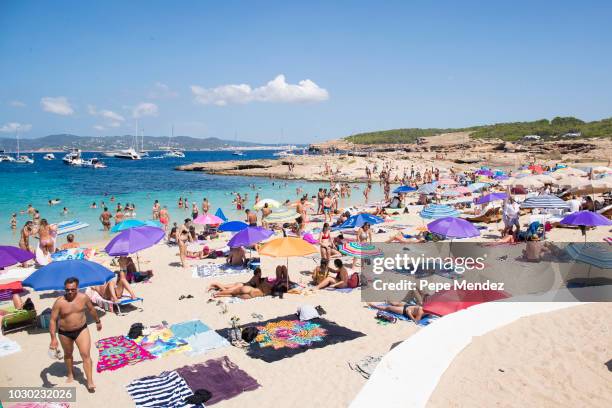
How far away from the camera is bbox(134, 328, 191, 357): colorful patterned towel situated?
21.0 feet

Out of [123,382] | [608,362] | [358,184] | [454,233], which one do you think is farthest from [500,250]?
[358,184]

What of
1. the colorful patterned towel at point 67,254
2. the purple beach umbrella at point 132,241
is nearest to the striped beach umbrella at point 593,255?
the purple beach umbrella at point 132,241

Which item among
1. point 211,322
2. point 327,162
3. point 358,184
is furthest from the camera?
point 327,162

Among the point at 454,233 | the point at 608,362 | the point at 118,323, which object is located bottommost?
the point at 118,323

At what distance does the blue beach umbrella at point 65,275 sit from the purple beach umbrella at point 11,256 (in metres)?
1.81

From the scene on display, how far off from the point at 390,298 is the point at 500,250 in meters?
4.81

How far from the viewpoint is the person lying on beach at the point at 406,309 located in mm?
7375

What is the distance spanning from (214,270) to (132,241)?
2482mm

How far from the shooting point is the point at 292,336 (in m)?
6.84

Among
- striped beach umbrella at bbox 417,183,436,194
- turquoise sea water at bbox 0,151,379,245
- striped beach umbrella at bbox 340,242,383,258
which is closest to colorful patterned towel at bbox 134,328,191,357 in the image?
striped beach umbrella at bbox 340,242,383,258

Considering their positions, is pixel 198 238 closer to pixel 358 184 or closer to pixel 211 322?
pixel 211 322

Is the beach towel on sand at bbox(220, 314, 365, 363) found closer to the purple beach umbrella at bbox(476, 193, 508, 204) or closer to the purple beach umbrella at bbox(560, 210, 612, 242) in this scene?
the purple beach umbrella at bbox(560, 210, 612, 242)

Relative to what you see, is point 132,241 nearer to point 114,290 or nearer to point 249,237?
point 114,290

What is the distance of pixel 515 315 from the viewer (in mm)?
6996
